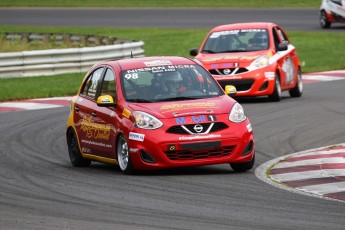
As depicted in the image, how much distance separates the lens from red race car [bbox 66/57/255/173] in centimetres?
1317

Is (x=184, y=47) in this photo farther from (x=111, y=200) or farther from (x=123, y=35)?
(x=111, y=200)

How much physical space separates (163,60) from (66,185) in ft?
8.65

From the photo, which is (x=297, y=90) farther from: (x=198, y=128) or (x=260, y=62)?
(x=198, y=128)

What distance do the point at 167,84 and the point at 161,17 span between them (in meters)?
35.7

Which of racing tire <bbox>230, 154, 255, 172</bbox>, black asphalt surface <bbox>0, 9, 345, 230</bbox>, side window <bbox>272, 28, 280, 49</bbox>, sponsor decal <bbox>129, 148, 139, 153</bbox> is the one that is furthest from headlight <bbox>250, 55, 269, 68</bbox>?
sponsor decal <bbox>129, 148, 139, 153</bbox>

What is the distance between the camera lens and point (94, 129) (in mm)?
14398

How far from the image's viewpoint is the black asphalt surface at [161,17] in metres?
45.3

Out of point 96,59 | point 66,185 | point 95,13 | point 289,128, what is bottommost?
point 95,13

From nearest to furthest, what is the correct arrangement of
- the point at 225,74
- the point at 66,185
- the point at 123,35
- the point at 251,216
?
the point at 251,216 < the point at 66,185 < the point at 225,74 < the point at 123,35

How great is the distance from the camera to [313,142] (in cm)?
1647

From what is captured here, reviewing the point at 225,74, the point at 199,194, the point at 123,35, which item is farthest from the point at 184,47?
the point at 199,194

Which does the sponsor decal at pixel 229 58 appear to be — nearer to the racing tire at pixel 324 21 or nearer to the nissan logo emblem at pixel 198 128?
the nissan logo emblem at pixel 198 128

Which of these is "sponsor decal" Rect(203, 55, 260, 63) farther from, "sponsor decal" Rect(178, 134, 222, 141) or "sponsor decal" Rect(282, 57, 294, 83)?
"sponsor decal" Rect(178, 134, 222, 141)

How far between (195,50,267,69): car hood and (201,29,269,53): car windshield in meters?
0.28
